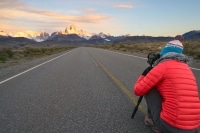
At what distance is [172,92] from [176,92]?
7cm

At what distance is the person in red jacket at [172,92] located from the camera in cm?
427

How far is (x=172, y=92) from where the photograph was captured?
173 inches

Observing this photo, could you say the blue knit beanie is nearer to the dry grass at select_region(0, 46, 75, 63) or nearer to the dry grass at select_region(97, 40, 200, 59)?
the dry grass at select_region(97, 40, 200, 59)

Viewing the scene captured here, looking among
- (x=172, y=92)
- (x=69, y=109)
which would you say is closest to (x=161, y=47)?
(x=69, y=109)

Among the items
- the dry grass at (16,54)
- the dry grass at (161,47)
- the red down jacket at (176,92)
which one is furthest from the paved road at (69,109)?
the dry grass at (16,54)

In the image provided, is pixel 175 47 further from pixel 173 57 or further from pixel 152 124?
pixel 152 124

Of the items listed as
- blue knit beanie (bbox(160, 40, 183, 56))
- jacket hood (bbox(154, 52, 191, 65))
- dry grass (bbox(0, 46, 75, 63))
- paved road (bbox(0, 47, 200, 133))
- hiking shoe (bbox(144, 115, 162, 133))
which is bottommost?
dry grass (bbox(0, 46, 75, 63))

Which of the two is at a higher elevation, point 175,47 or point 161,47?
point 175,47

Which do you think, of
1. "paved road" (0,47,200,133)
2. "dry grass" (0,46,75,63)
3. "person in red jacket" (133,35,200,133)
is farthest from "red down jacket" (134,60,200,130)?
"dry grass" (0,46,75,63)

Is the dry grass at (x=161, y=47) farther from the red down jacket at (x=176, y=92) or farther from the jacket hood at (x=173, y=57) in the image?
the red down jacket at (x=176, y=92)

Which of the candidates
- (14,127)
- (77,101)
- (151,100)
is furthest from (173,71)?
(77,101)

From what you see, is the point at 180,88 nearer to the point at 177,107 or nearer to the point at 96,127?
the point at 177,107

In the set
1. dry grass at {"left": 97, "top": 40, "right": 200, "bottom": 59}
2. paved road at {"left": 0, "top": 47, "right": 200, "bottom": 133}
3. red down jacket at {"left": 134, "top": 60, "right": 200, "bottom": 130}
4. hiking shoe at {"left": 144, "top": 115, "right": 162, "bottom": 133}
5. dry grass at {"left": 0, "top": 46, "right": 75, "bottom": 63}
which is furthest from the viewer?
dry grass at {"left": 0, "top": 46, "right": 75, "bottom": 63}

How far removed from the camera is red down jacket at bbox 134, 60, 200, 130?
4258 millimetres
